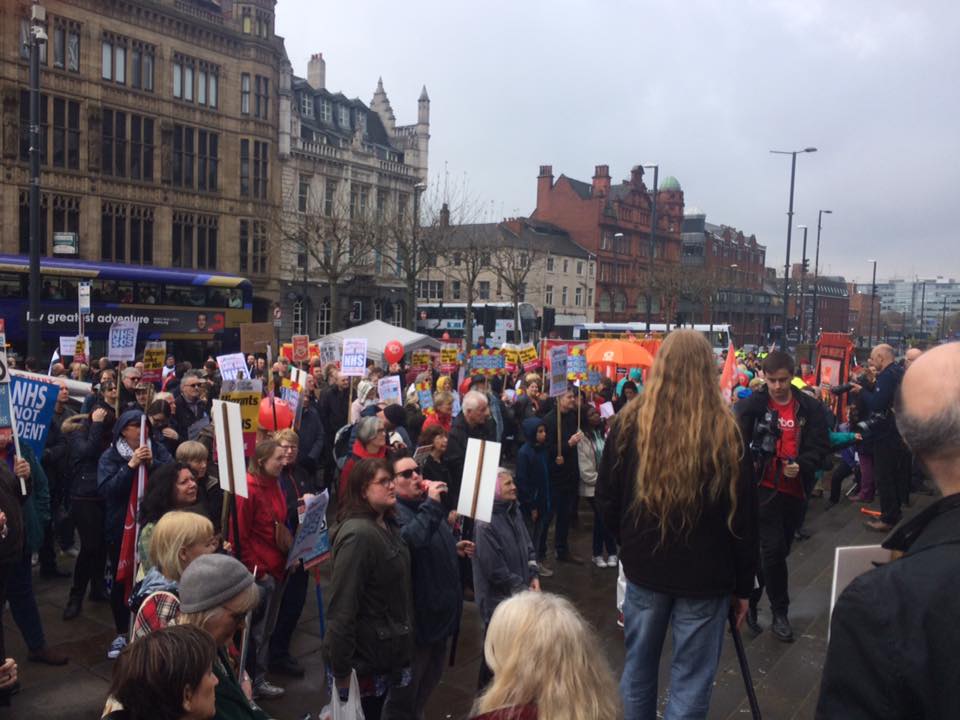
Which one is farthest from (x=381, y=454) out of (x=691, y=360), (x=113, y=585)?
(x=691, y=360)

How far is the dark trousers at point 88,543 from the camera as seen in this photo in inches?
231

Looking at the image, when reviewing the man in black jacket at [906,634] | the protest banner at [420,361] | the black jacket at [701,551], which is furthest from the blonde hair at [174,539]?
the protest banner at [420,361]

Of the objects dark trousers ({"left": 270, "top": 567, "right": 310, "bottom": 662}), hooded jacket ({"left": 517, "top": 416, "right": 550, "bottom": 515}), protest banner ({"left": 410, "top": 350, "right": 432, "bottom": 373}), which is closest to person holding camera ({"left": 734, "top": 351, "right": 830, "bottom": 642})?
hooded jacket ({"left": 517, "top": 416, "right": 550, "bottom": 515})

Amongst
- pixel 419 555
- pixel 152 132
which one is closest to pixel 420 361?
pixel 419 555

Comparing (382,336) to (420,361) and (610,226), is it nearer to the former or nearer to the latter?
(420,361)

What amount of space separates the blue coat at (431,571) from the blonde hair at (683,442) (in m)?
1.18

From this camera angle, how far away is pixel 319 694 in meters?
4.91

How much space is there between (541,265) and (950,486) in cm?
6157

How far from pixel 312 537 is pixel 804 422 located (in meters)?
3.44

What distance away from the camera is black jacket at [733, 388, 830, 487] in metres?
5.24

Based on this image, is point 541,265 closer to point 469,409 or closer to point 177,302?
point 177,302

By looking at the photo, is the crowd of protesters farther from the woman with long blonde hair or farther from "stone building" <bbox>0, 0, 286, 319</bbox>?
"stone building" <bbox>0, 0, 286, 319</bbox>

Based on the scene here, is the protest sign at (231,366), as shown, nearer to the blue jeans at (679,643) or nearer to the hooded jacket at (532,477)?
the hooded jacket at (532,477)

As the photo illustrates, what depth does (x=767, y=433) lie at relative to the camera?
17.2 ft
